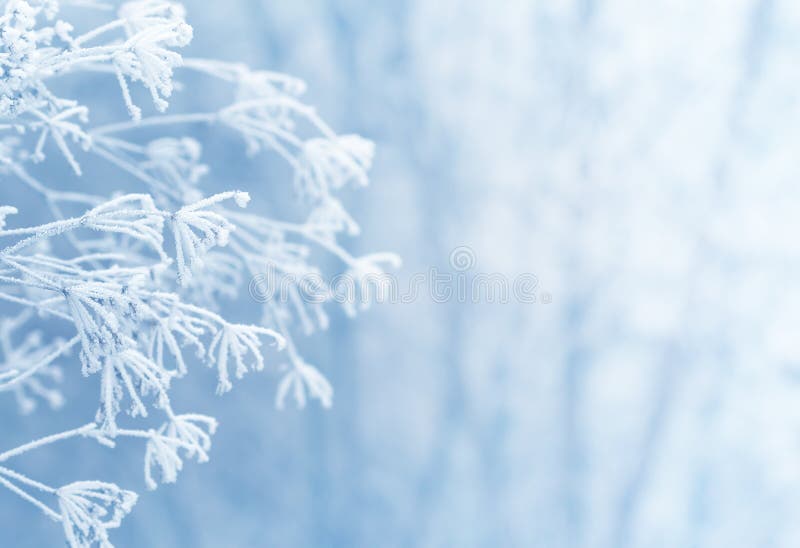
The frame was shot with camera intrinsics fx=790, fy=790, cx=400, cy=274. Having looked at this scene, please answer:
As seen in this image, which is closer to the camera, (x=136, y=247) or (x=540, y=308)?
(x=136, y=247)

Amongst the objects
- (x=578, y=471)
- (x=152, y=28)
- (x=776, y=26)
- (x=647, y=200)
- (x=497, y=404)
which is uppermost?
(x=776, y=26)

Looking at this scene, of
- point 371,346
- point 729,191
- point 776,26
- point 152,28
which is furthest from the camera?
point 371,346

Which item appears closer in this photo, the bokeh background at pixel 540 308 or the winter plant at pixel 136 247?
the winter plant at pixel 136 247

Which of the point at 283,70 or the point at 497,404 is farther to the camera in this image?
the point at 497,404

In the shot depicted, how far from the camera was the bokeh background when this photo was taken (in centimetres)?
171

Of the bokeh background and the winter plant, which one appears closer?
the winter plant

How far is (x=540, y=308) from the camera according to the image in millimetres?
1873

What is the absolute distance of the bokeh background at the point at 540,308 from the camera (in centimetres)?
171

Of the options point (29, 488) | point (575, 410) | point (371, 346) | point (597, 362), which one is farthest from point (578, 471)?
point (29, 488)

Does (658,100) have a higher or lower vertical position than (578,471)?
higher

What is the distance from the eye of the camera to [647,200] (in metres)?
1.77

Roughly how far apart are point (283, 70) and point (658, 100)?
0.83 metres

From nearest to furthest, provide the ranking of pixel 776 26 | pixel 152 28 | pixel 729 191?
pixel 152 28, pixel 776 26, pixel 729 191

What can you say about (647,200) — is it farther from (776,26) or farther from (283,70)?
(283,70)
